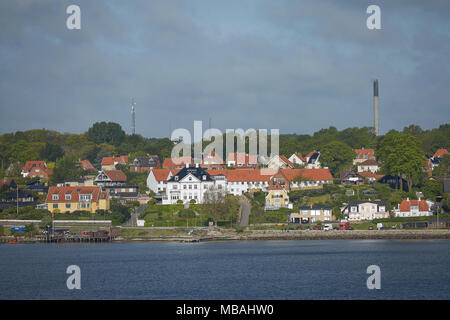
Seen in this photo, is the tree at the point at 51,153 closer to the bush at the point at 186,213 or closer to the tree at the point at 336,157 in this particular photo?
the tree at the point at 336,157

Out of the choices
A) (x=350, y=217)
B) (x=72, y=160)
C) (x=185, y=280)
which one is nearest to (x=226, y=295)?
(x=185, y=280)

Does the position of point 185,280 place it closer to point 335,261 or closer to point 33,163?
point 335,261

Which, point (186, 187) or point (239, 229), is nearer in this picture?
point (239, 229)

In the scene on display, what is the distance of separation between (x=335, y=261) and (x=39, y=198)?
4489cm

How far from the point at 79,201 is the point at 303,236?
2637 cm

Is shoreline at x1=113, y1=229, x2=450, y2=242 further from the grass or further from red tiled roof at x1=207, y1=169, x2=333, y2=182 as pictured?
red tiled roof at x1=207, y1=169, x2=333, y2=182

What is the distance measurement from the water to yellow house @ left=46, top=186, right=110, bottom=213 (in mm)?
11092

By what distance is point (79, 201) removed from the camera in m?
81.1

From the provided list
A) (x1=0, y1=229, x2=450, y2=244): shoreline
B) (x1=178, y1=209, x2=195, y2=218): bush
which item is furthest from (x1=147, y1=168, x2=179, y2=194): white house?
(x1=0, y1=229, x2=450, y2=244): shoreline

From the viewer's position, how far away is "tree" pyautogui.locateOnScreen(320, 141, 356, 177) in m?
101

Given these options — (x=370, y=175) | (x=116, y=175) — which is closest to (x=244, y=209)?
(x=370, y=175)

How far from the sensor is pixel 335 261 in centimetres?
5544

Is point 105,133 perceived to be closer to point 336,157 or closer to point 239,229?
point 336,157

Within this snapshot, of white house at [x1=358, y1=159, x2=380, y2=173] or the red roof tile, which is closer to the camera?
the red roof tile
